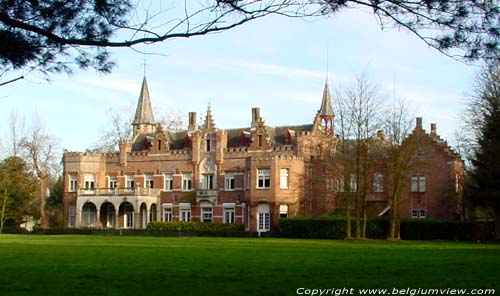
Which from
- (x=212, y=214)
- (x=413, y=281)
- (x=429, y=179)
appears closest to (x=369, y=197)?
(x=429, y=179)

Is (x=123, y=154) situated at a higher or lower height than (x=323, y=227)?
higher

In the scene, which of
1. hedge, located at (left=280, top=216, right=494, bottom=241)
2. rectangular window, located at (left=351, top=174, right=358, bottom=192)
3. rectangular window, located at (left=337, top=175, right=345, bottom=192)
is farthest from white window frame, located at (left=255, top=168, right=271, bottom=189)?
rectangular window, located at (left=351, top=174, right=358, bottom=192)

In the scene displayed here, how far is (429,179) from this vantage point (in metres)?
54.4

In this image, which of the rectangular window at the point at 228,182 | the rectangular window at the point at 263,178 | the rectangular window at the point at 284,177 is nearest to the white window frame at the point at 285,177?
the rectangular window at the point at 284,177

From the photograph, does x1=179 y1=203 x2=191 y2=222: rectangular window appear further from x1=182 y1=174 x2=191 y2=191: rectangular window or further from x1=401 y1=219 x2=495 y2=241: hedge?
x1=401 y1=219 x2=495 y2=241: hedge

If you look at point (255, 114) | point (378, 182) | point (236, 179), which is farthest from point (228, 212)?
point (378, 182)

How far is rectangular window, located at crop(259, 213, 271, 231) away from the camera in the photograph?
5669 centimetres

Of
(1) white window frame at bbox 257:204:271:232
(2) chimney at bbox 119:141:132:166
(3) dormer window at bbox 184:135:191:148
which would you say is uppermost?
(3) dormer window at bbox 184:135:191:148

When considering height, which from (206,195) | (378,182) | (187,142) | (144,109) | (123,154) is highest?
(144,109)

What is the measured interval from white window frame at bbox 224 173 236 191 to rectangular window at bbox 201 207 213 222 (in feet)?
7.20

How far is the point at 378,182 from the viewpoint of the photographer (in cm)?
5331

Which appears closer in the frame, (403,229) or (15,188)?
A: (403,229)

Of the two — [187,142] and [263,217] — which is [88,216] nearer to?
[187,142]

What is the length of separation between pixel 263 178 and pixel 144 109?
2063 cm
